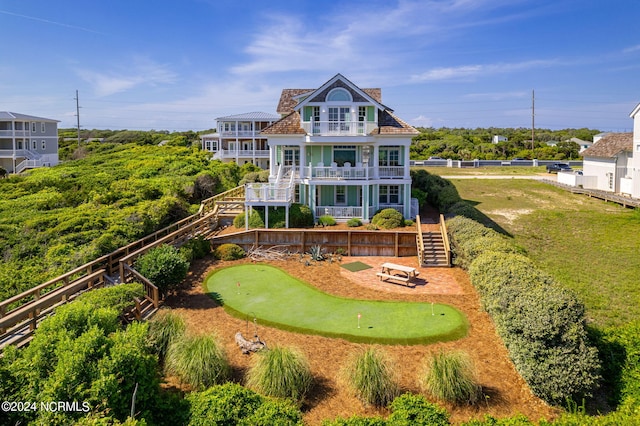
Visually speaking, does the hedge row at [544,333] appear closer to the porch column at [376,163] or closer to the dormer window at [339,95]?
the porch column at [376,163]

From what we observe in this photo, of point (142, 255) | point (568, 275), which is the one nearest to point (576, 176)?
point (568, 275)

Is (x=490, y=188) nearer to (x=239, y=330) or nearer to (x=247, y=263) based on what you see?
(x=247, y=263)

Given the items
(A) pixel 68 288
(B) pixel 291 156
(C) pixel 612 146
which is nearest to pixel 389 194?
(B) pixel 291 156

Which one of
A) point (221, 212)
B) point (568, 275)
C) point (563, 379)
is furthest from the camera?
point (221, 212)

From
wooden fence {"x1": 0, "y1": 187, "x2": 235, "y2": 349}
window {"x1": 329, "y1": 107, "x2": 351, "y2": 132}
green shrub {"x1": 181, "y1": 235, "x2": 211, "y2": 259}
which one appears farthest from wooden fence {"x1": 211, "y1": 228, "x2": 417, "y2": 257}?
window {"x1": 329, "y1": 107, "x2": 351, "y2": 132}

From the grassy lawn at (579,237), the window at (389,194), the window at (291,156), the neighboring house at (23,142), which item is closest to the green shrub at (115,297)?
the grassy lawn at (579,237)

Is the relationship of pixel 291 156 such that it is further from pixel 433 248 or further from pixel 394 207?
pixel 433 248

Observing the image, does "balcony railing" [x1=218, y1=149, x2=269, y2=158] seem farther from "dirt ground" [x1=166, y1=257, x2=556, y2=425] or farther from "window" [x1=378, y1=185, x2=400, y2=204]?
"dirt ground" [x1=166, y1=257, x2=556, y2=425]
